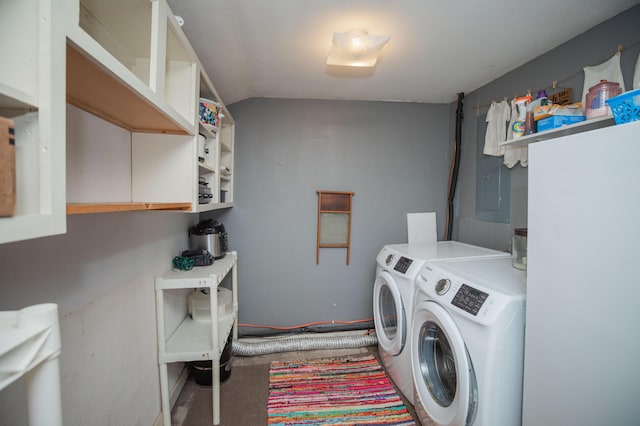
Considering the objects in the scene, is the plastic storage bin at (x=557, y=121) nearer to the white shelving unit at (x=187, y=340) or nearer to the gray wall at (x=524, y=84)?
the gray wall at (x=524, y=84)

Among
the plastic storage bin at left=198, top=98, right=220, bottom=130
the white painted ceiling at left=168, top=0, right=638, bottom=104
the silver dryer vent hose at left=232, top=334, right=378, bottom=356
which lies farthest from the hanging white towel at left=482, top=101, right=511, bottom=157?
the plastic storage bin at left=198, top=98, right=220, bottom=130

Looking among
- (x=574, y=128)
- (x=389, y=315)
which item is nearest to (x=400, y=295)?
(x=389, y=315)

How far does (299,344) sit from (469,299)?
1.52m

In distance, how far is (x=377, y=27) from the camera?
1362 mm

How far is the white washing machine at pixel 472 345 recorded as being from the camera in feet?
3.24

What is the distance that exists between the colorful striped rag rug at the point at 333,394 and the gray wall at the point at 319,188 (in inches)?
19.0

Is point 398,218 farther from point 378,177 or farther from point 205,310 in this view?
point 205,310

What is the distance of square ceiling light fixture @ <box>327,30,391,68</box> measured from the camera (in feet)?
4.40

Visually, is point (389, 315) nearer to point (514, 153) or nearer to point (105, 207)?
point (514, 153)

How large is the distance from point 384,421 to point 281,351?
3.10 feet

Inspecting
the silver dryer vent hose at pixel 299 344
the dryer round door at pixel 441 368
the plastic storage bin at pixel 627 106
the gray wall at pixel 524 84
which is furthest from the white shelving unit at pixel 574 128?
the silver dryer vent hose at pixel 299 344

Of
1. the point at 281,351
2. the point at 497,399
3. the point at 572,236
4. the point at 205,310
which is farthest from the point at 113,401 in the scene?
the point at 572,236

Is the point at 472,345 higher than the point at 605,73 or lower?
lower

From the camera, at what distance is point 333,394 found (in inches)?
67.1
